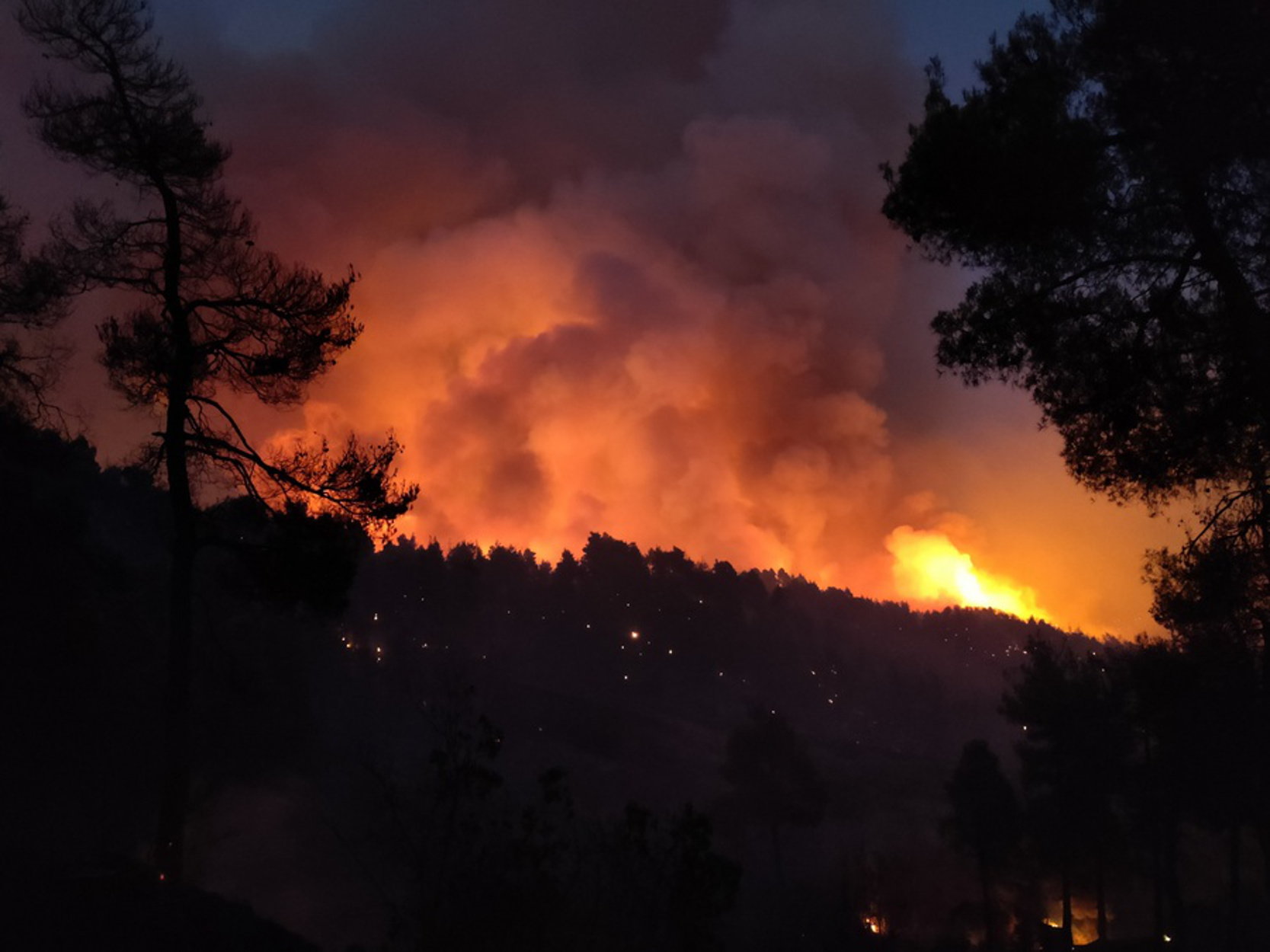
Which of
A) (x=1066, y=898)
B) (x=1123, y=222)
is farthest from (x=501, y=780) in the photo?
(x=1066, y=898)

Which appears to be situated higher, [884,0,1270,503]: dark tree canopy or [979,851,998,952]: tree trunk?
[884,0,1270,503]: dark tree canopy

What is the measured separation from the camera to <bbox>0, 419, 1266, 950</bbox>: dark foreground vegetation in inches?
512

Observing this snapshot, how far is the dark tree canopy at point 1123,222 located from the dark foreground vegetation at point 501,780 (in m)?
7.93

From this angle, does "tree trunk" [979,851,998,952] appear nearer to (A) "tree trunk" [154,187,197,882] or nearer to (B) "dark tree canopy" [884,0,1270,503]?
(B) "dark tree canopy" [884,0,1270,503]

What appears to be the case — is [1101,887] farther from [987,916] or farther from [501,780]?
[501,780]

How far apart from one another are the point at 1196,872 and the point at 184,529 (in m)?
68.9

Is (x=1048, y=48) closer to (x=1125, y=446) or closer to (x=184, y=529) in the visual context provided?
(x=1125, y=446)

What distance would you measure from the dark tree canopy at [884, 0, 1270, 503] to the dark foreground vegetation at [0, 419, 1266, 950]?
7.93 m

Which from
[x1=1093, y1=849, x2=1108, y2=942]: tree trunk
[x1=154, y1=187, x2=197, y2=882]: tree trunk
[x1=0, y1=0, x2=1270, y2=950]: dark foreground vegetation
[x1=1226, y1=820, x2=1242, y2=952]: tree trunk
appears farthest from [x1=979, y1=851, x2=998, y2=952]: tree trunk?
[x1=154, y1=187, x2=197, y2=882]: tree trunk

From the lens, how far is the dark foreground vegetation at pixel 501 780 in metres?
13.0

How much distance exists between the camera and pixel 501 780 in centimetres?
1319

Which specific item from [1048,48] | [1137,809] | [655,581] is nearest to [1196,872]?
[1137,809]

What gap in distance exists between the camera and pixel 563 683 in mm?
113750

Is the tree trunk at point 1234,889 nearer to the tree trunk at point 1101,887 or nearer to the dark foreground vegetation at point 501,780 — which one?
the dark foreground vegetation at point 501,780
